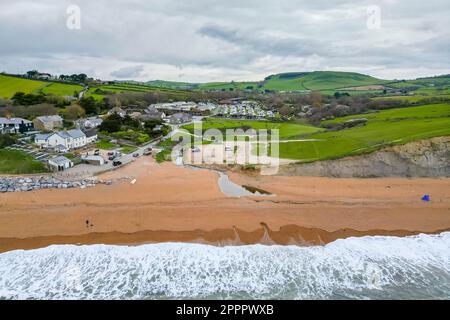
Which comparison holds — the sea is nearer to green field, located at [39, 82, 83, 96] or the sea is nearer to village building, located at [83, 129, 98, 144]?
village building, located at [83, 129, 98, 144]

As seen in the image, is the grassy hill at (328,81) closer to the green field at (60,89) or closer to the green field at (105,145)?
the green field at (60,89)

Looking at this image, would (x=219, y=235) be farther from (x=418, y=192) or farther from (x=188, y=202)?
(x=418, y=192)

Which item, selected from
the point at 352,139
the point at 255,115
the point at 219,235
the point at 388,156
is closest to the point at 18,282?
the point at 219,235

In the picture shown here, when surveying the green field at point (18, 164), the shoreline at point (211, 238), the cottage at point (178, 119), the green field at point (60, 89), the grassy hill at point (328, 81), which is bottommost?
the shoreline at point (211, 238)

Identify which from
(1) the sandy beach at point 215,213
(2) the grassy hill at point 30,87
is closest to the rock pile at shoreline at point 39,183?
(1) the sandy beach at point 215,213

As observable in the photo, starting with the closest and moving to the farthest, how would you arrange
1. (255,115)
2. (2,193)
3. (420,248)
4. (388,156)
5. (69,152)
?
(420,248) < (2,193) < (388,156) < (69,152) < (255,115)

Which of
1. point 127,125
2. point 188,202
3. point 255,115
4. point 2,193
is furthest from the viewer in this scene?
point 255,115
